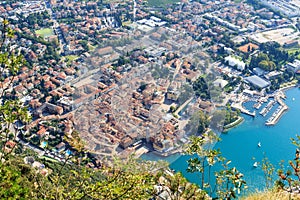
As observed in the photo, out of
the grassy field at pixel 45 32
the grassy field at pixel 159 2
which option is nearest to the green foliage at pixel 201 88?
the grassy field at pixel 45 32

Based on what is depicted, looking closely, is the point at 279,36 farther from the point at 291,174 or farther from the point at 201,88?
the point at 291,174

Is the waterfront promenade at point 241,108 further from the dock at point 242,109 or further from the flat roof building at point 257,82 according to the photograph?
the flat roof building at point 257,82

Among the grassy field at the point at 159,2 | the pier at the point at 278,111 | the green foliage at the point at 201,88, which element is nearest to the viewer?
the pier at the point at 278,111

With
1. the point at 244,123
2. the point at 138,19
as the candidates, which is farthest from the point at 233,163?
the point at 138,19

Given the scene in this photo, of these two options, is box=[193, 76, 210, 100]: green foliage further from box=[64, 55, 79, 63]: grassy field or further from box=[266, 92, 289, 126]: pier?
box=[64, 55, 79, 63]: grassy field

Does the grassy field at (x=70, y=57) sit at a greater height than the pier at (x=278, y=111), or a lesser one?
greater

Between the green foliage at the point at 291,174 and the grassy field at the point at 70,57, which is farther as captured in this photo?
the grassy field at the point at 70,57
